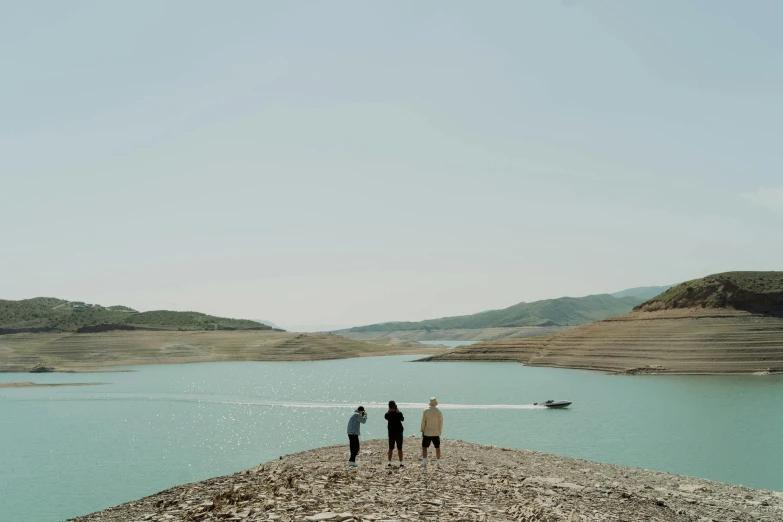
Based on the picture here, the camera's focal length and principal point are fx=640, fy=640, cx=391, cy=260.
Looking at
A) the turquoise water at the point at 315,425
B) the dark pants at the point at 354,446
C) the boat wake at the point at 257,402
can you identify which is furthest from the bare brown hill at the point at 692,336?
the dark pants at the point at 354,446

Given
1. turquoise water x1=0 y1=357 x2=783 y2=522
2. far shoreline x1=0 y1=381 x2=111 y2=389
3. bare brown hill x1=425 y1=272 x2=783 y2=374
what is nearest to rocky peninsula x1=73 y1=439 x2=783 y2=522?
turquoise water x1=0 y1=357 x2=783 y2=522

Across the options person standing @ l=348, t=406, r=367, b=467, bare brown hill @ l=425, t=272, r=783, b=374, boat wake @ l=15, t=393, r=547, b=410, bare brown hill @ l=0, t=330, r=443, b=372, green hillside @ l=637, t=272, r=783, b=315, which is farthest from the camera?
bare brown hill @ l=0, t=330, r=443, b=372

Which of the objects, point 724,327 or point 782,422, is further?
point 724,327

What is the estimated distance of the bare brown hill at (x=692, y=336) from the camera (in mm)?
102125

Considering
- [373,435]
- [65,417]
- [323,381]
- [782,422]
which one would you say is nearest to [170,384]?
[323,381]

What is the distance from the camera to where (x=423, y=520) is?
15.2 meters

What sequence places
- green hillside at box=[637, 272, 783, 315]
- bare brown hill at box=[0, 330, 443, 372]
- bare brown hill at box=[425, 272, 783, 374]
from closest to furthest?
bare brown hill at box=[425, 272, 783, 374] < green hillside at box=[637, 272, 783, 315] < bare brown hill at box=[0, 330, 443, 372]

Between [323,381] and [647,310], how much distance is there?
72438 millimetres

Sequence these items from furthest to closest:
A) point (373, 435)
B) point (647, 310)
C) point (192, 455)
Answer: point (647, 310), point (373, 435), point (192, 455)

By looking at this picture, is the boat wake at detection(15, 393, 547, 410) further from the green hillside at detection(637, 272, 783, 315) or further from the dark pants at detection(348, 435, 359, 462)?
the green hillside at detection(637, 272, 783, 315)

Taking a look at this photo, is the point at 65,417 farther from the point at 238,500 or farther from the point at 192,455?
the point at 238,500

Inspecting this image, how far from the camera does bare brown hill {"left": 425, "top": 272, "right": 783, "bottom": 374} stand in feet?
335

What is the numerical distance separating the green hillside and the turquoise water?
2890cm

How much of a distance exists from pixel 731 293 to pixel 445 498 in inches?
4738
